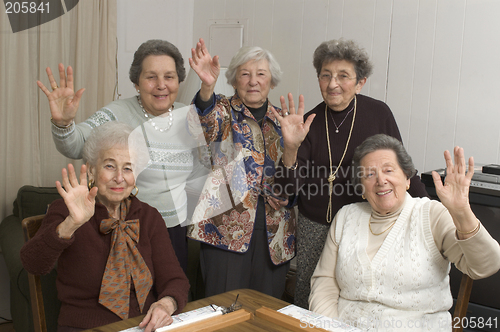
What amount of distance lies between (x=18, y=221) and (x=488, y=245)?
2.34 meters

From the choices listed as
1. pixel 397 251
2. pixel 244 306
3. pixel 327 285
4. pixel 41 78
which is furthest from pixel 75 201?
pixel 41 78

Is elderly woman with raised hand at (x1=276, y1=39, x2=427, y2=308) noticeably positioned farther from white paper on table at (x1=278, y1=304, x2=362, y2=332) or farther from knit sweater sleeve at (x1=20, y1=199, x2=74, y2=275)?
knit sweater sleeve at (x1=20, y1=199, x2=74, y2=275)

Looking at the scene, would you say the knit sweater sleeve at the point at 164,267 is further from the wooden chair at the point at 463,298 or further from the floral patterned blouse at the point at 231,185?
the wooden chair at the point at 463,298

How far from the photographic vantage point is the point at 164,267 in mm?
1497

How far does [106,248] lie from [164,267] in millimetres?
197

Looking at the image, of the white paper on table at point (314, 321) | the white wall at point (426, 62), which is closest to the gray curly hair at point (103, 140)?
the white paper on table at point (314, 321)

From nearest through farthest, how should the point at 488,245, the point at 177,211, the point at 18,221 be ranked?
the point at 488,245
the point at 177,211
the point at 18,221

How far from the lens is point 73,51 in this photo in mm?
2934

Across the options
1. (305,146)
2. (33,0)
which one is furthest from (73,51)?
(305,146)

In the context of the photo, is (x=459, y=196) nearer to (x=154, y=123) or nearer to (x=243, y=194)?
(x=243, y=194)

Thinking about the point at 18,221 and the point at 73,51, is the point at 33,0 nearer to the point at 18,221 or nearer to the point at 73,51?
the point at 73,51

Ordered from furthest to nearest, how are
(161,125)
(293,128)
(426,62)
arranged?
(426,62) → (161,125) → (293,128)

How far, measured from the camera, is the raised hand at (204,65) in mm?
1741

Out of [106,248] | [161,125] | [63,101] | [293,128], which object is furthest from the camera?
[161,125]
